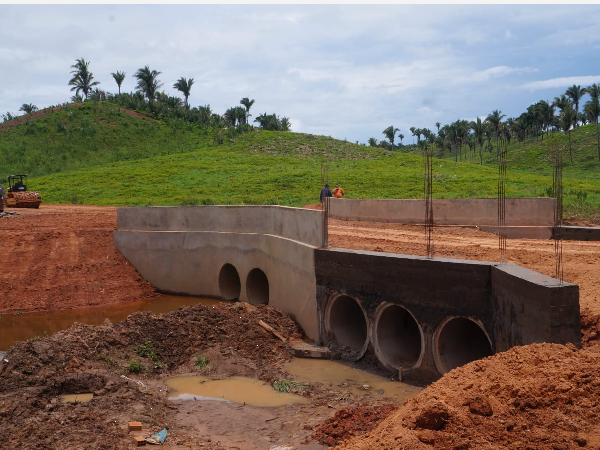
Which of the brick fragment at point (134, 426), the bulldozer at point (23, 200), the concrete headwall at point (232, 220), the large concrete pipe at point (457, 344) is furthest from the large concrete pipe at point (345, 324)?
the bulldozer at point (23, 200)

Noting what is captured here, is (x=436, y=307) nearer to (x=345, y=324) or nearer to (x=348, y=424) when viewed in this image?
(x=348, y=424)

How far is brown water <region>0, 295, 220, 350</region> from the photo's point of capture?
17.8 metres

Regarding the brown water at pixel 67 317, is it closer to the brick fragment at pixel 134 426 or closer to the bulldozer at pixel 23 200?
the brick fragment at pixel 134 426

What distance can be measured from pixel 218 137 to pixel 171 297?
42696mm

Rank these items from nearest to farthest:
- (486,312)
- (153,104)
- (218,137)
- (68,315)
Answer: (486,312) → (68,315) → (218,137) → (153,104)

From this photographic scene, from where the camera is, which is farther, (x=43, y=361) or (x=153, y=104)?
(x=153, y=104)

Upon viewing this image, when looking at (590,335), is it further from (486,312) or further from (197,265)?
(197,265)

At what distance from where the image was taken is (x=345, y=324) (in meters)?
14.6

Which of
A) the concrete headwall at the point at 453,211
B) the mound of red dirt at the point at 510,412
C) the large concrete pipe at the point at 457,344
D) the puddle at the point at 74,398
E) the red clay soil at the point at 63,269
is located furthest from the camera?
the red clay soil at the point at 63,269

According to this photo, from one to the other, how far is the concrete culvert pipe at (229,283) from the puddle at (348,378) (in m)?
7.75

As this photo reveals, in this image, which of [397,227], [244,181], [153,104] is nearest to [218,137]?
[153,104]

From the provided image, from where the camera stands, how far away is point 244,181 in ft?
133

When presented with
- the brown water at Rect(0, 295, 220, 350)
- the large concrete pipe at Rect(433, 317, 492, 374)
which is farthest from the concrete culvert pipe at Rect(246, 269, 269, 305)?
the large concrete pipe at Rect(433, 317, 492, 374)

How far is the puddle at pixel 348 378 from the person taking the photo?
11.3 metres
